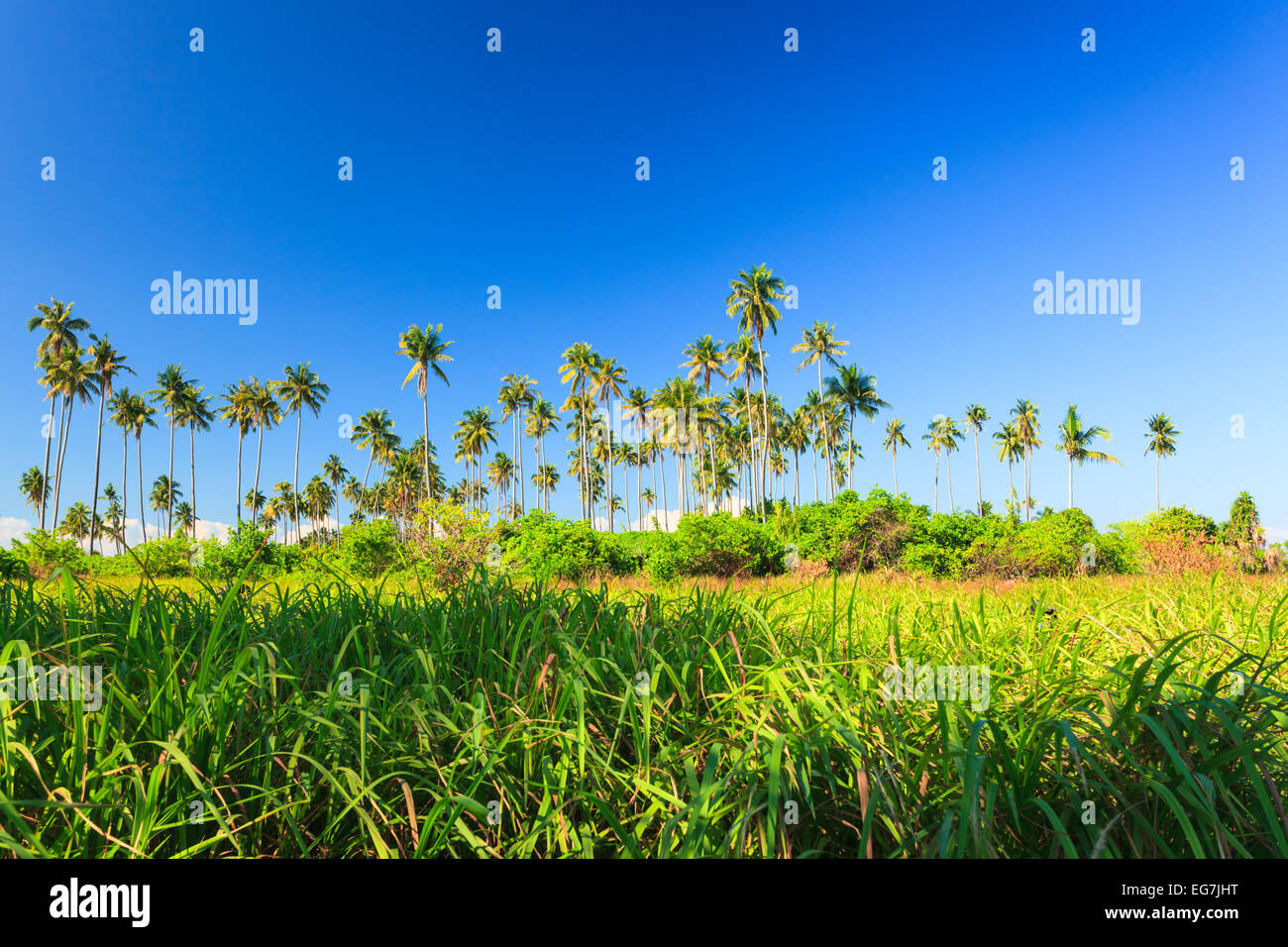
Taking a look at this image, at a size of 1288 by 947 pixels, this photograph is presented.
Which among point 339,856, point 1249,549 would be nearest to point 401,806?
point 339,856

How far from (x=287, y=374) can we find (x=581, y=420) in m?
31.5

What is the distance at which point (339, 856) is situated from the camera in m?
2.01

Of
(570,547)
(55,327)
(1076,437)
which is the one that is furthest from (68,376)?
Answer: (1076,437)

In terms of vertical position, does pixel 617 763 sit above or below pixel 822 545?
above

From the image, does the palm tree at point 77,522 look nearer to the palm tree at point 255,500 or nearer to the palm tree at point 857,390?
the palm tree at point 255,500

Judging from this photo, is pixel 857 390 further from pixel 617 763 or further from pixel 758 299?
pixel 617 763

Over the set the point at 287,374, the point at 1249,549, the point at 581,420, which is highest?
the point at 287,374

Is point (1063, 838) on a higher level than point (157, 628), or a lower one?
lower
